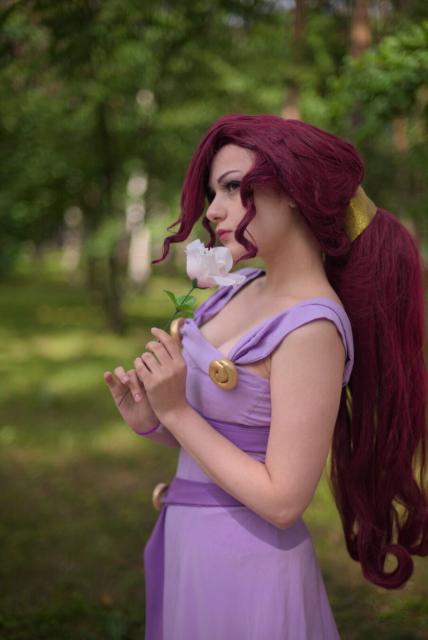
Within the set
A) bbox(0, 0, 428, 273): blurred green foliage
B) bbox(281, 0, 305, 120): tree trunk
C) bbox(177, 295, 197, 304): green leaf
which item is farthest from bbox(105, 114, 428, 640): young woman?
bbox(281, 0, 305, 120): tree trunk

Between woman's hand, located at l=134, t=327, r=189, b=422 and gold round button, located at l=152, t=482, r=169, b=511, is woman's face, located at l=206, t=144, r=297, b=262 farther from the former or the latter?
gold round button, located at l=152, t=482, r=169, b=511

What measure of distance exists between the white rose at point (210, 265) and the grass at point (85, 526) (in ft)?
2.56

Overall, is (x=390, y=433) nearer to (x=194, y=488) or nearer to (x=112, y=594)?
(x=194, y=488)

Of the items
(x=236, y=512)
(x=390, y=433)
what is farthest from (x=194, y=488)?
(x=390, y=433)

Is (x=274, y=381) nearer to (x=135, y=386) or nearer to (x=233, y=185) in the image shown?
(x=135, y=386)

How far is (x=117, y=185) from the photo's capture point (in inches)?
440

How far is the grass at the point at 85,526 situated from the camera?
3.48 metres

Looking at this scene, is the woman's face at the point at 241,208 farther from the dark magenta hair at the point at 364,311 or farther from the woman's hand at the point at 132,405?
the woman's hand at the point at 132,405

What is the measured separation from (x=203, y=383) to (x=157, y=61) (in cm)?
914

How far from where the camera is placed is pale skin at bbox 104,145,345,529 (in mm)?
1537

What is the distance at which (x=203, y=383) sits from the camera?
1716mm

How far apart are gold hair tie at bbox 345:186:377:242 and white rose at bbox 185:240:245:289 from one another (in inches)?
13.9

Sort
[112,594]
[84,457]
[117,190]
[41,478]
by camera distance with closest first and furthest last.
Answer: [112,594] → [41,478] → [84,457] → [117,190]

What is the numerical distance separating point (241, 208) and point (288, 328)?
31cm
